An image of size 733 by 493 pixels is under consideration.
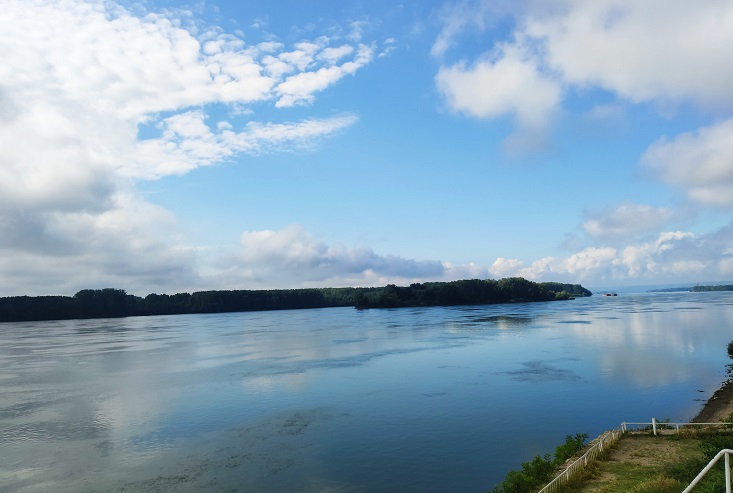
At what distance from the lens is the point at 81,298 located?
170 meters

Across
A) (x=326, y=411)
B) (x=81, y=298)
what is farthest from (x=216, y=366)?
(x=81, y=298)

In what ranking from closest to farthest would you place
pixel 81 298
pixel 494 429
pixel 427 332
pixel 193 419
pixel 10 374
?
pixel 494 429 < pixel 193 419 < pixel 10 374 < pixel 427 332 < pixel 81 298

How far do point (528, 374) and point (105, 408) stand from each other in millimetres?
33740

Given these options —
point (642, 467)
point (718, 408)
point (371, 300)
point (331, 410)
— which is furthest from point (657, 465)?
point (371, 300)

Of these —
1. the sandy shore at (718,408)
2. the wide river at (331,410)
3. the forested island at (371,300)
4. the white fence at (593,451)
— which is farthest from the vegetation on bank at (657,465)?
the forested island at (371,300)

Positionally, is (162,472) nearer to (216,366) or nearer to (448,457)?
(448,457)

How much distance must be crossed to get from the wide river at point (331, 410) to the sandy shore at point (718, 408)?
33.0 inches

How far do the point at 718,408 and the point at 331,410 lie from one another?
2332cm

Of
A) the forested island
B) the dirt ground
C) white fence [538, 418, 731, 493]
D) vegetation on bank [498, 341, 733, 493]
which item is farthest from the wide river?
the forested island

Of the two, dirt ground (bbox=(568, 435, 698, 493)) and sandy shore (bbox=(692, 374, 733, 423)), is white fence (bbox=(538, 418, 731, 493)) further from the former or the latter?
sandy shore (bbox=(692, 374, 733, 423))

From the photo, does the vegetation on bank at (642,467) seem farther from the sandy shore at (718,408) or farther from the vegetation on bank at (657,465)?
the sandy shore at (718,408)

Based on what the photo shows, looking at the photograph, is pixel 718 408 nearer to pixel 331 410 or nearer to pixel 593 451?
pixel 593 451

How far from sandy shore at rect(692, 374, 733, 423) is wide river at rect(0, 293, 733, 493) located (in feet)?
2.75

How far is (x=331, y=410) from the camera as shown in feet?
103
